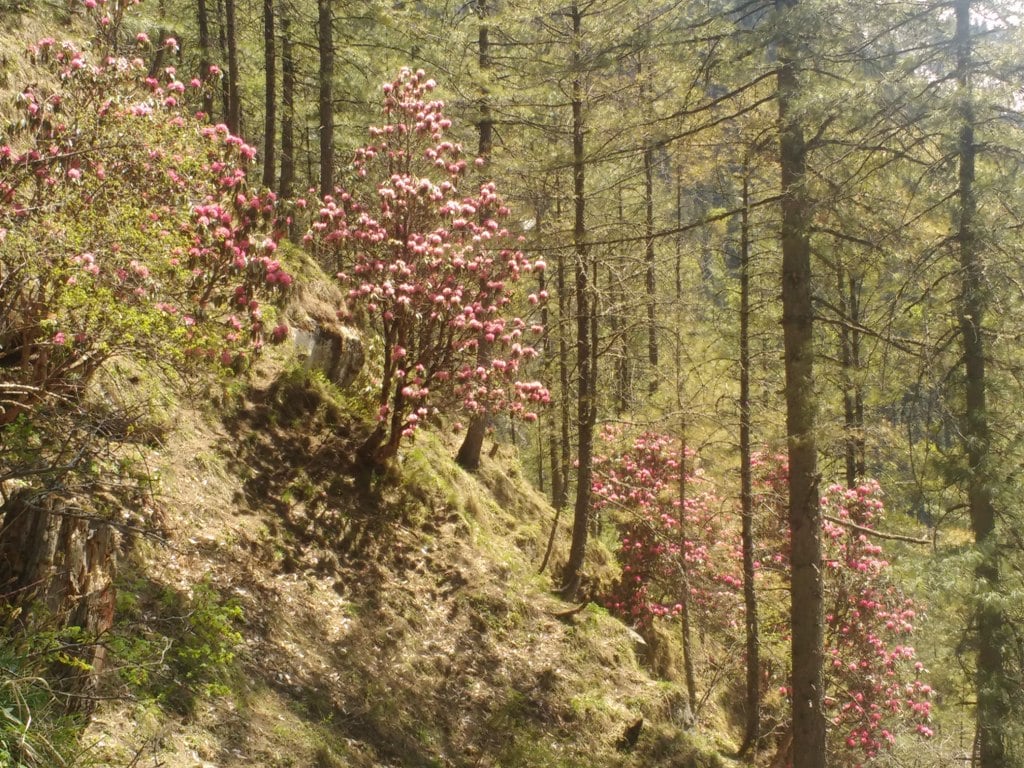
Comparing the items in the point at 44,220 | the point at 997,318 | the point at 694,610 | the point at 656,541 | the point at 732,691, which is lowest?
the point at 732,691

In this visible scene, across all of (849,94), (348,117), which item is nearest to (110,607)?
(849,94)

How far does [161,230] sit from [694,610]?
13.9 m

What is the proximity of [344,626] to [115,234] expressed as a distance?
4490 millimetres

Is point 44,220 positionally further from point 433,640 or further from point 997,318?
point 997,318

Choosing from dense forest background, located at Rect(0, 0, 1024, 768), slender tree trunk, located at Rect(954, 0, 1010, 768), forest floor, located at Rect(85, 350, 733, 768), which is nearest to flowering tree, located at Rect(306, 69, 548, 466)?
dense forest background, located at Rect(0, 0, 1024, 768)

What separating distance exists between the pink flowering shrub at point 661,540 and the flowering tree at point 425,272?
20.5 feet

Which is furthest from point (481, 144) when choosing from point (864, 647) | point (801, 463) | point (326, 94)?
point (864, 647)

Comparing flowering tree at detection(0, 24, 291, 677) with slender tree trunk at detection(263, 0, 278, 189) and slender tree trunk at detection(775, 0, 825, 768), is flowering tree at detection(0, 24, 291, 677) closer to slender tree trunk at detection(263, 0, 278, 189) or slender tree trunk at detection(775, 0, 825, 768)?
slender tree trunk at detection(775, 0, 825, 768)

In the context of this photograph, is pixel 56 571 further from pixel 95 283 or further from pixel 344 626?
pixel 344 626

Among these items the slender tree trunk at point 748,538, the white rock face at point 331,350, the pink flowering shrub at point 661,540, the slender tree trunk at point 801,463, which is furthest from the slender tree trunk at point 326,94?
the slender tree trunk at point 801,463

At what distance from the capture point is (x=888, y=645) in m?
13.4

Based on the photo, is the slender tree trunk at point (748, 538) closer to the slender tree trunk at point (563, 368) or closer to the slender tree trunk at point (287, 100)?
the slender tree trunk at point (563, 368)

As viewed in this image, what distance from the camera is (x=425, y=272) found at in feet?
30.2

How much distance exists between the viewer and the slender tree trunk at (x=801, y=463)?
7414 mm
